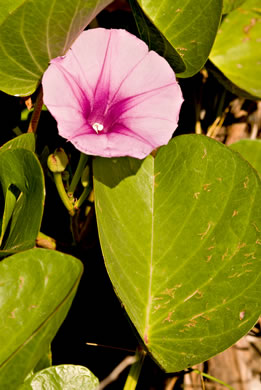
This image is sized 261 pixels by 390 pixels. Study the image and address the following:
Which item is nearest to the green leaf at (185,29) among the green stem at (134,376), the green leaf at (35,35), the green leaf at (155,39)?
the green leaf at (155,39)

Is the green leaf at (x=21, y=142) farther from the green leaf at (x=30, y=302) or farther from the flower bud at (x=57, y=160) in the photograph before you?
the green leaf at (x=30, y=302)

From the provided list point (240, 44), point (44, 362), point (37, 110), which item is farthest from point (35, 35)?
point (240, 44)

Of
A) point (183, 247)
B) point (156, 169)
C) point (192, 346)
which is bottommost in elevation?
point (192, 346)

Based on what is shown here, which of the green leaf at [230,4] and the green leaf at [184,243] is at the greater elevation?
the green leaf at [230,4]

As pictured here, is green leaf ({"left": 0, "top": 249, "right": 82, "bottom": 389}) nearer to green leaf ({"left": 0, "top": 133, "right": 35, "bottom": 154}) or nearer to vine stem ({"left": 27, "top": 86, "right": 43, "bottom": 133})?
green leaf ({"left": 0, "top": 133, "right": 35, "bottom": 154})

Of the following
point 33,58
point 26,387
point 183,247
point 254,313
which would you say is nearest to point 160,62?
point 33,58

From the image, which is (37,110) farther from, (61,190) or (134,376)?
(134,376)

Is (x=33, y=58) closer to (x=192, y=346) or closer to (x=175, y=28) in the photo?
(x=175, y=28)
